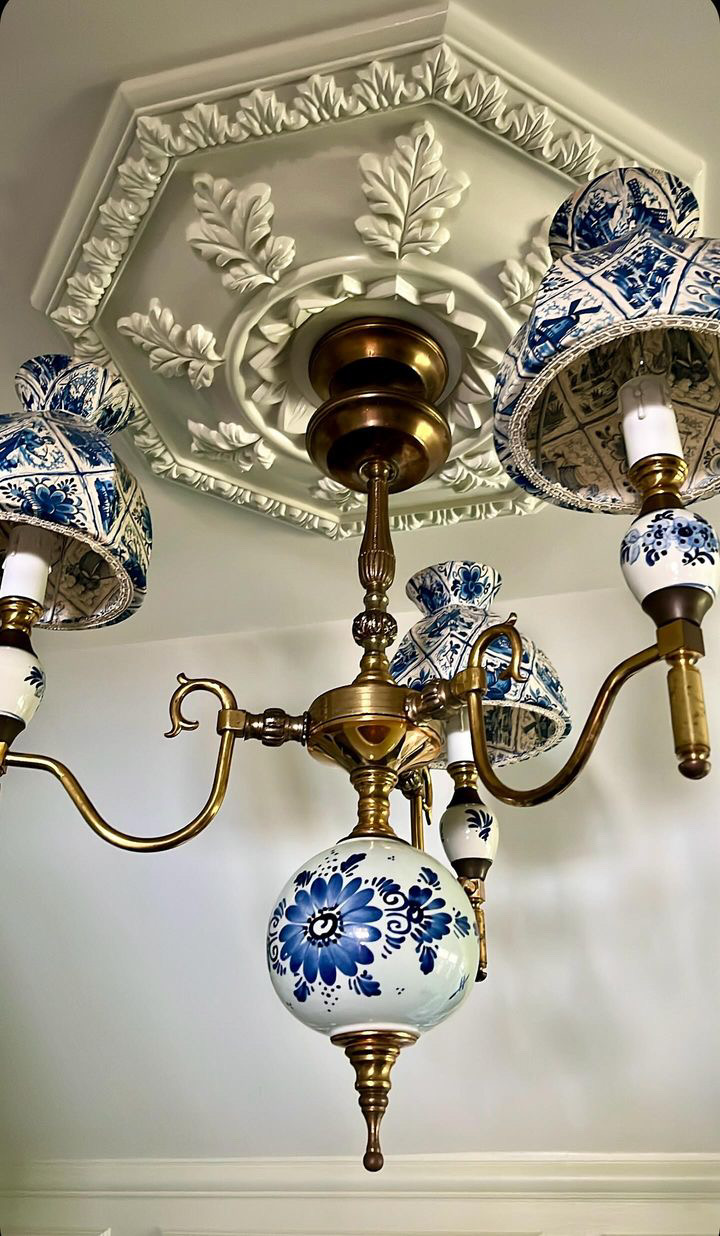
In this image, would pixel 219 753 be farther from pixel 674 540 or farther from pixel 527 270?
pixel 527 270

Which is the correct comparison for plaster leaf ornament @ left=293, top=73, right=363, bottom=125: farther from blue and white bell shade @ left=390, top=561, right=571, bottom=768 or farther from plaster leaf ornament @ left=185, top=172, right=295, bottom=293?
blue and white bell shade @ left=390, top=561, right=571, bottom=768

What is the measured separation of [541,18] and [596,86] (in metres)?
0.08

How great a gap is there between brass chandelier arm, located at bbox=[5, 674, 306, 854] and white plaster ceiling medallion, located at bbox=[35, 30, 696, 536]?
1.31 feet

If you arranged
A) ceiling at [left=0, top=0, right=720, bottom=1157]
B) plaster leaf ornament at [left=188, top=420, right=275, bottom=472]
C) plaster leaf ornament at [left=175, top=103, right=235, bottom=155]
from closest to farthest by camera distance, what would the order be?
plaster leaf ornament at [left=175, top=103, right=235, bottom=155] → plaster leaf ornament at [left=188, top=420, right=275, bottom=472] → ceiling at [left=0, top=0, right=720, bottom=1157]

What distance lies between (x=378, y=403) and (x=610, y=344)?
307 mm

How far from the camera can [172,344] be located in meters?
1.10

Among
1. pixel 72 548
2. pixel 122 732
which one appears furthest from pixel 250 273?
pixel 122 732

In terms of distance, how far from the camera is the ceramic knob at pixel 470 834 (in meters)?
0.99

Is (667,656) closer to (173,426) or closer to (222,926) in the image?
(173,426)

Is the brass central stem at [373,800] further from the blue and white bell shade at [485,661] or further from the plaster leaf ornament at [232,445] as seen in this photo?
the plaster leaf ornament at [232,445]

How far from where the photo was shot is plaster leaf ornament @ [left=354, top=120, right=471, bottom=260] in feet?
2.93

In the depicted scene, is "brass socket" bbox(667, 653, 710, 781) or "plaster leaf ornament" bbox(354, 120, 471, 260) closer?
"brass socket" bbox(667, 653, 710, 781)

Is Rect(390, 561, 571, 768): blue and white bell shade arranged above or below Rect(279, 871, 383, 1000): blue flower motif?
above

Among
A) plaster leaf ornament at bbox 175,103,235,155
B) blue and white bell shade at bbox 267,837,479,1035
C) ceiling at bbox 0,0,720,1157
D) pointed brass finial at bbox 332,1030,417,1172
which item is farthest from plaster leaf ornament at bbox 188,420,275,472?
pointed brass finial at bbox 332,1030,417,1172
